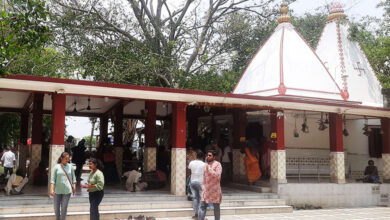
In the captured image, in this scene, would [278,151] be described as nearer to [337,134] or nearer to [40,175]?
[337,134]

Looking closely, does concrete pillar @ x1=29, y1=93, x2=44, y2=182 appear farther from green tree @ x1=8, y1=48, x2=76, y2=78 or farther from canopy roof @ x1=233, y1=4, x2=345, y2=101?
canopy roof @ x1=233, y1=4, x2=345, y2=101

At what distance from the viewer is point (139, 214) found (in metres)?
8.71

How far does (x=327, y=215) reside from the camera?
1005 centimetres

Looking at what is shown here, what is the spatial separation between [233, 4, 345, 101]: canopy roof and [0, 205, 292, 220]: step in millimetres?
4972

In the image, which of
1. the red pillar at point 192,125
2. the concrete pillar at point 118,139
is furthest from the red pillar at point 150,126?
the red pillar at point 192,125

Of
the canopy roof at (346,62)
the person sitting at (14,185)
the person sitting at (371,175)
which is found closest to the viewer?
the person sitting at (14,185)

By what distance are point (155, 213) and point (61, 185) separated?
2.88 m

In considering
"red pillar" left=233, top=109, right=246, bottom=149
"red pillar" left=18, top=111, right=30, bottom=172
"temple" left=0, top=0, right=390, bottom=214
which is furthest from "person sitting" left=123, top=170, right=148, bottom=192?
"red pillar" left=18, top=111, right=30, bottom=172

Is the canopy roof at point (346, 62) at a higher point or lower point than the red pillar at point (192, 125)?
higher

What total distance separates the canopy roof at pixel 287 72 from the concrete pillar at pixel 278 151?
8.44 ft

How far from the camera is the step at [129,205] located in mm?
7992

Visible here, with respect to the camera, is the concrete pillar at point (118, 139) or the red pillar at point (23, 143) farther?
the concrete pillar at point (118, 139)

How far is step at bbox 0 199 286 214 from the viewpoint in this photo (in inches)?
315

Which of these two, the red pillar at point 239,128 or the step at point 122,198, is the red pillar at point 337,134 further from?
the red pillar at point 239,128
